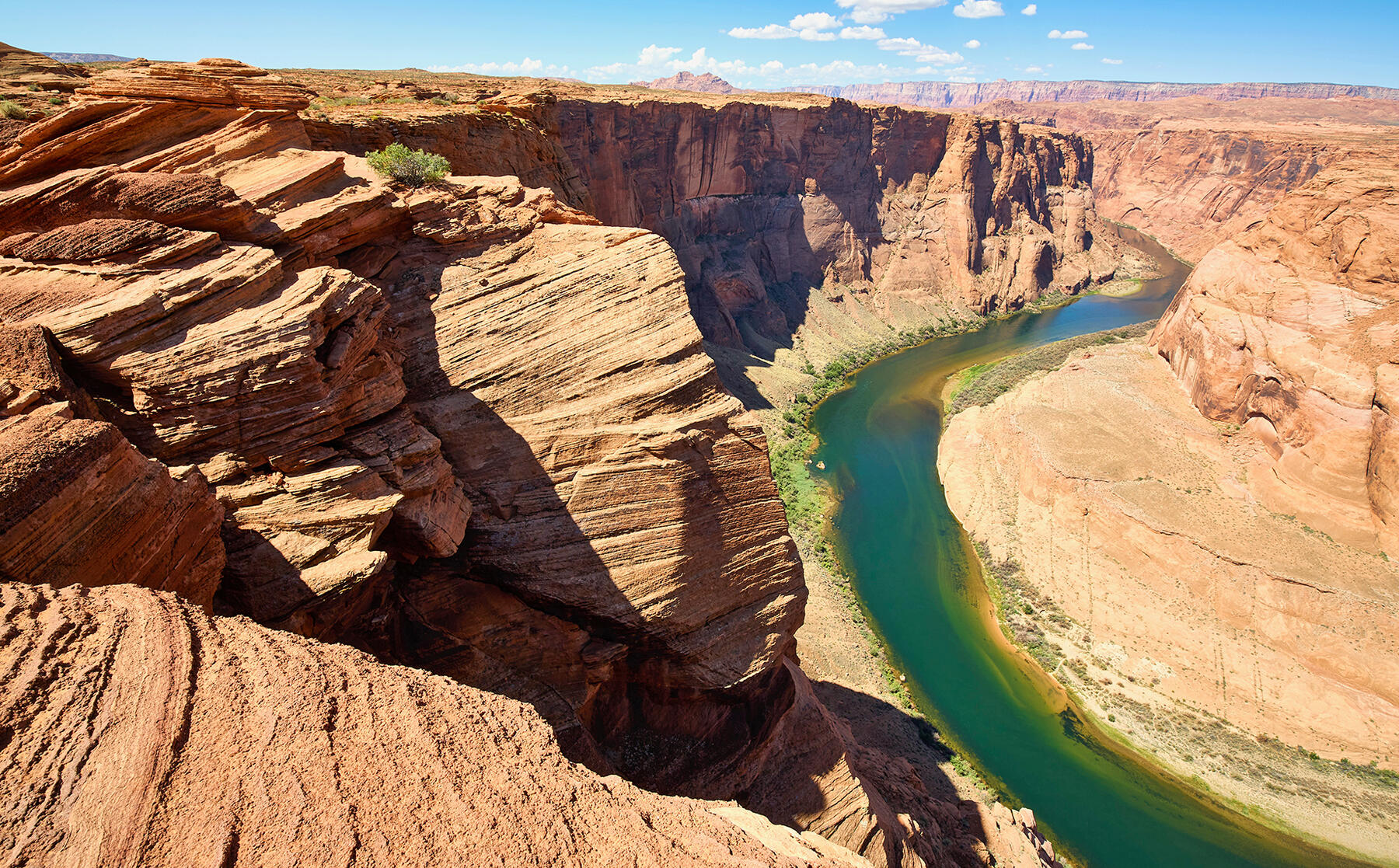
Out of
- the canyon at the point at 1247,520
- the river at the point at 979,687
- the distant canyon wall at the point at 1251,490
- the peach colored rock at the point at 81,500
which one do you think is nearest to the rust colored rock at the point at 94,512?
the peach colored rock at the point at 81,500

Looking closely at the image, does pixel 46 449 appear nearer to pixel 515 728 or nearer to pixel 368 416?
pixel 368 416

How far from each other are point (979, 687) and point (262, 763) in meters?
29.4

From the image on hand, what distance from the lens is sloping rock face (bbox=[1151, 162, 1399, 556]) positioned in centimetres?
2827

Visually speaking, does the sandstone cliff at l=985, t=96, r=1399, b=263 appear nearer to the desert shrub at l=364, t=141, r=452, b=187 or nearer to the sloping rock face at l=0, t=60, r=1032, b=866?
the sloping rock face at l=0, t=60, r=1032, b=866

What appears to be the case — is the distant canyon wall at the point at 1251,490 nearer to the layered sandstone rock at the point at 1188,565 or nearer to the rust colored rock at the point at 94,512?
the layered sandstone rock at the point at 1188,565

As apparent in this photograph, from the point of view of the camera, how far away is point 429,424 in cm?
1269

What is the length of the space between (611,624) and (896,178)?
7747 centimetres

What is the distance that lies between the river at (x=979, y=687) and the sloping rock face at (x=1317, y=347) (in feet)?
46.8

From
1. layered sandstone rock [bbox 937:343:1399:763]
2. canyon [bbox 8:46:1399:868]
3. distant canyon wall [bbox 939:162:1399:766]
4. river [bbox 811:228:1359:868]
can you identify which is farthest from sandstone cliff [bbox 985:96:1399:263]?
canyon [bbox 8:46:1399:868]

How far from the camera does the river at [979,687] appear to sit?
22781mm

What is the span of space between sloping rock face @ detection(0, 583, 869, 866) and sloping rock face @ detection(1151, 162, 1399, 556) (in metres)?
35.1

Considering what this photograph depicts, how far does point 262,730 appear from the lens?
572 centimetres

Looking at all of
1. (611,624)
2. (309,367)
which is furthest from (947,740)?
(309,367)

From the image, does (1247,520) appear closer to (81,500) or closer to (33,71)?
(81,500)
